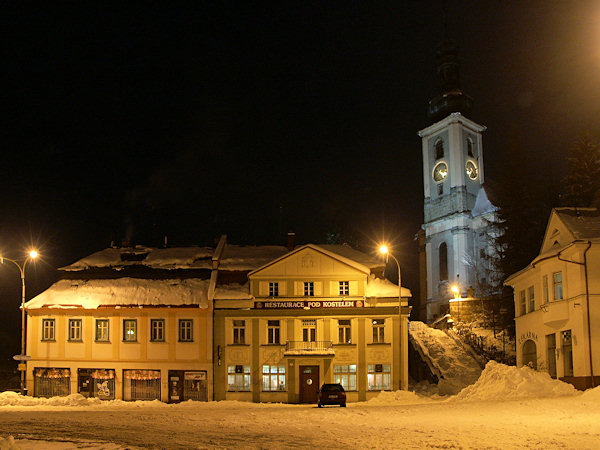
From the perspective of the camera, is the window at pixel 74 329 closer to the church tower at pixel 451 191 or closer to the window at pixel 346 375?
the window at pixel 346 375

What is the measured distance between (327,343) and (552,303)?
16427mm

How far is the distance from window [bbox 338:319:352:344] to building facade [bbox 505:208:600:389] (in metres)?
11.6

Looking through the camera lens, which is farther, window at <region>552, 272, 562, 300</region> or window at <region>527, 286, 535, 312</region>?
window at <region>527, 286, 535, 312</region>

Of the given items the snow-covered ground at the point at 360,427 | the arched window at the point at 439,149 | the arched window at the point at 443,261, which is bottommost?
the snow-covered ground at the point at 360,427

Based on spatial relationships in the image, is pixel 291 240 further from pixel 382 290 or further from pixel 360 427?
pixel 360 427

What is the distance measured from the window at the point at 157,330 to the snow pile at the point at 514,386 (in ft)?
72.4

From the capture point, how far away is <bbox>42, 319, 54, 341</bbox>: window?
49469 millimetres

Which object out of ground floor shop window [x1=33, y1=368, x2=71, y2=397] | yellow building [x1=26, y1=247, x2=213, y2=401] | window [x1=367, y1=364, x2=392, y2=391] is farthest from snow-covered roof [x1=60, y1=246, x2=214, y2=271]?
window [x1=367, y1=364, x2=392, y2=391]

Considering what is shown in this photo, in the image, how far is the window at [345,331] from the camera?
159 feet

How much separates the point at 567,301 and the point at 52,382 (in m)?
33.7

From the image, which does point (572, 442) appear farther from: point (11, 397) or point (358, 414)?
point (11, 397)

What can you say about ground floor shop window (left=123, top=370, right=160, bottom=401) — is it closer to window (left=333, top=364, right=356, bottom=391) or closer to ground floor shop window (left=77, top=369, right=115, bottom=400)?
ground floor shop window (left=77, top=369, right=115, bottom=400)

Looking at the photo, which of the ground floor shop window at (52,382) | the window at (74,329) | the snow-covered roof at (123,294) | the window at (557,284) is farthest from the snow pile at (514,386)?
the ground floor shop window at (52,382)

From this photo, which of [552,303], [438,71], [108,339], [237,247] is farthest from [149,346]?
[438,71]
